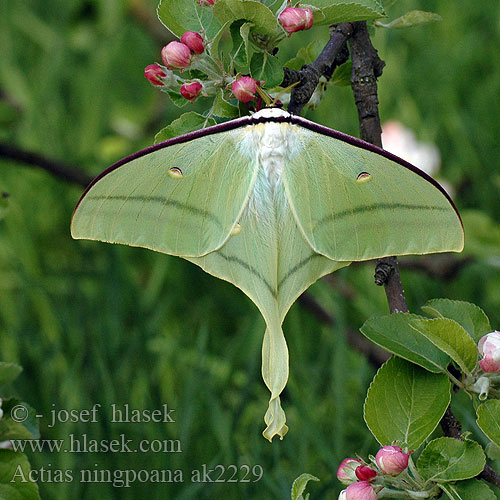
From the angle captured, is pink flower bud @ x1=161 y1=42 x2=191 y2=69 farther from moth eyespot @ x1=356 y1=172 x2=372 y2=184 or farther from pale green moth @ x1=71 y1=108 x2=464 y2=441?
moth eyespot @ x1=356 y1=172 x2=372 y2=184

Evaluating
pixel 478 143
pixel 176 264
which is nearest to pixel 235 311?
pixel 176 264

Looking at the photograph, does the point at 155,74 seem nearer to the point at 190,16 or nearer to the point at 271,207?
the point at 190,16

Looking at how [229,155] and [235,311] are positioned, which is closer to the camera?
[229,155]

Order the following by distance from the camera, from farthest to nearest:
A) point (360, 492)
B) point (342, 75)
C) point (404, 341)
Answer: point (342, 75)
point (404, 341)
point (360, 492)

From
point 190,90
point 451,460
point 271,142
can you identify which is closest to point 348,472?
point 451,460

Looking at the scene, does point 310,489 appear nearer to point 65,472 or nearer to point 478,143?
point 65,472

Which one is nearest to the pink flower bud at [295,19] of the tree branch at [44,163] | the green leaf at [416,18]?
the green leaf at [416,18]

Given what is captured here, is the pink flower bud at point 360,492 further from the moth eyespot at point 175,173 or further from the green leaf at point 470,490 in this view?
the moth eyespot at point 175,173
